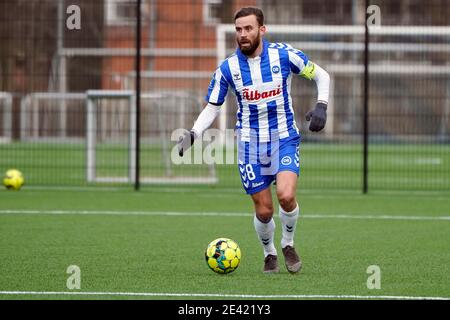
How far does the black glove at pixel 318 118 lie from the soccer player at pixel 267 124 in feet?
0.08

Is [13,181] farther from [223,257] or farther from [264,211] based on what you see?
[223,257]

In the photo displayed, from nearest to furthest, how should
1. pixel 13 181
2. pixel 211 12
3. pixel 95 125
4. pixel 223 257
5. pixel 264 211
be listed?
pixel 223 257 < pixel 264 211 < pixel 13 181 < pixel 95 125 < pixel 211 12

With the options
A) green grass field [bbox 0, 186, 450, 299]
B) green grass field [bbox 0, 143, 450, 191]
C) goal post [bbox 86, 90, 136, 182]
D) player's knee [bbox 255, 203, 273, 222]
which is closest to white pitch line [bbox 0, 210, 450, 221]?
green grass field [bbox 0, 186, 450, 299]

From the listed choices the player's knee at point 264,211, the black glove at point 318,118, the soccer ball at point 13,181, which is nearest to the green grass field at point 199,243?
the soccer ball at point 13,181

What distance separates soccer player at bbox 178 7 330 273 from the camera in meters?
8.88

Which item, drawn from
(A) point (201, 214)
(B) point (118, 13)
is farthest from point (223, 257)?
(B) point (118, 13)

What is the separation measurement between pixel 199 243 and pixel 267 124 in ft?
7.80

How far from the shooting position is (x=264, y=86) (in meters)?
8.90

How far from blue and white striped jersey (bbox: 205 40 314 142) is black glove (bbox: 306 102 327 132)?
284 millimetres

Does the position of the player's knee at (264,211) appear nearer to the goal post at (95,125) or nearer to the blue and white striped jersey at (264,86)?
the blue and white striped jersey at (264,86)

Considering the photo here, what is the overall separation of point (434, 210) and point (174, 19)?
226 inches

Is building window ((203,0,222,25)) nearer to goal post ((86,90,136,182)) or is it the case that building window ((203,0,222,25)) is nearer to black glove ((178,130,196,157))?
goal post ((86,90,136,182))

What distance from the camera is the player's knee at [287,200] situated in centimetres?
876

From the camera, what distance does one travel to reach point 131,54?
24500 millimetres
